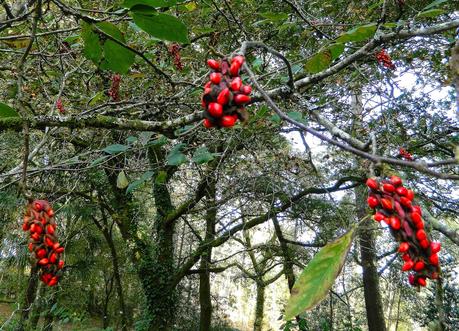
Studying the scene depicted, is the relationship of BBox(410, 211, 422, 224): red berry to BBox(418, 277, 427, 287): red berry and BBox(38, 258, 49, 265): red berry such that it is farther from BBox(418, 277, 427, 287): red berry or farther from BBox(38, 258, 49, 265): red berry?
BBox(38, 258, 49, 265): red berry

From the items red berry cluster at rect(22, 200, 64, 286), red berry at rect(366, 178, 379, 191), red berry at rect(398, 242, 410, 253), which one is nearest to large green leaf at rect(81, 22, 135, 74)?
red berry cluster at rect(22, 200, 64, 286)

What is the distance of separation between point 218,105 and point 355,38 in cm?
65

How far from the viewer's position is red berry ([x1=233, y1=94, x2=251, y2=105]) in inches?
Result: 27.1

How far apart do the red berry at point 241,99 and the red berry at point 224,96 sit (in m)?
0.02

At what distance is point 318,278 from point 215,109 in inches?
13.0

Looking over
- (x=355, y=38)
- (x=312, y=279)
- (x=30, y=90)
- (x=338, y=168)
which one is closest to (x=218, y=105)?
(x=312, y=279)

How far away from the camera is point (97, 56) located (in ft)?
4.42

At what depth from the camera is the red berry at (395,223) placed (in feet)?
2.31

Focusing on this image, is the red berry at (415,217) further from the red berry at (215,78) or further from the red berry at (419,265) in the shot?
the red berry at (215,78)

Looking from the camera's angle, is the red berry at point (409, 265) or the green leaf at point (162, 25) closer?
the red berry at point (409, 265)

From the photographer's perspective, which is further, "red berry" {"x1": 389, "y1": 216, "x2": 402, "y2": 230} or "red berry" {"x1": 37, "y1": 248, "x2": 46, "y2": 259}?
"red berry" {"x1": 37, "y1": 248, "x2": 46, "y2": 259}

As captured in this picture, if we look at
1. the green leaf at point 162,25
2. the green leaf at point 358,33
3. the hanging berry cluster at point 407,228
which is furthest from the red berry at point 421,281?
the green leaf at point 162,25

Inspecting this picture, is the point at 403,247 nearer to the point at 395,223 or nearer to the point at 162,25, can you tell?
the point at 395,223

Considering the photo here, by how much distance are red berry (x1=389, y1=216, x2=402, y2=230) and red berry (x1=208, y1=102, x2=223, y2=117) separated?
1.20 ft
